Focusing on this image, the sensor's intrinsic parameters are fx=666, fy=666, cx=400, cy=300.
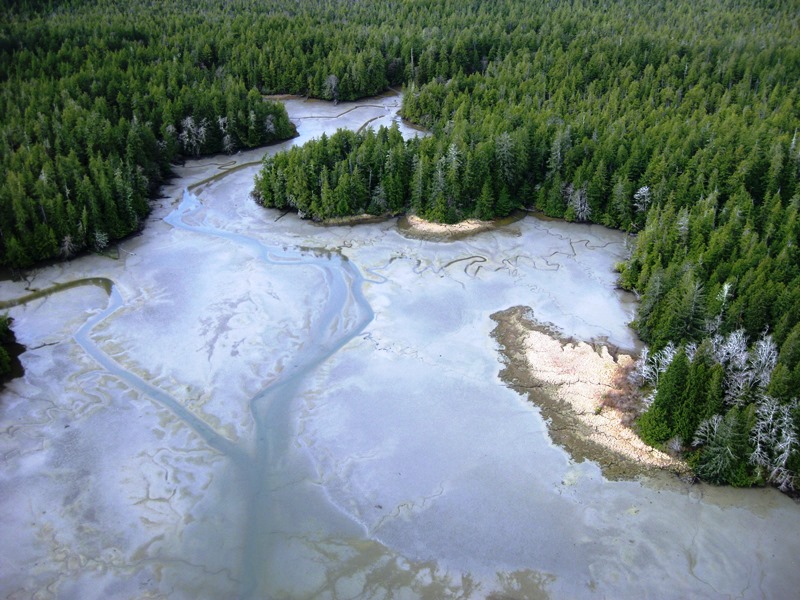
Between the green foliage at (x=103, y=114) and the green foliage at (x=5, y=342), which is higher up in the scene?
the green foliage at (x=103, y=114)

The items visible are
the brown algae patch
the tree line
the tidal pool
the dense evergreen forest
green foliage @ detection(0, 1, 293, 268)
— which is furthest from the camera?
green foliage @ detection(0, 1, 293, 268)

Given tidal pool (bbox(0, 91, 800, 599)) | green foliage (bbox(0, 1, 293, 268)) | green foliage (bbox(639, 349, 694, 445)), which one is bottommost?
tidal pool (bbox(0, 91, 800, 599))

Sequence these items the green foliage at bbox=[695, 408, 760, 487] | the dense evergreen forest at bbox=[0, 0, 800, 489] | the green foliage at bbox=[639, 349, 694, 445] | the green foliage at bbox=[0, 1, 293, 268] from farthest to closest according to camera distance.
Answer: the green foliage at bbox=[0, 1, 293, 268] < the dense evergreen forest at bbox=[0, 0, 800, 489] < the green foliage at bbox=[639, 349, 694, 445] < the green foliage at bbox=[695, 408, 760, 487]

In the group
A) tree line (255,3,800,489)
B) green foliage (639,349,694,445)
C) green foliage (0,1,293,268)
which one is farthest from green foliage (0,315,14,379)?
green foliage (639,349,694,445)

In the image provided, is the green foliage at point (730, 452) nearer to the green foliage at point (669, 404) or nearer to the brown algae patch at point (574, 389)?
the brown algae patch at point (574, 389)

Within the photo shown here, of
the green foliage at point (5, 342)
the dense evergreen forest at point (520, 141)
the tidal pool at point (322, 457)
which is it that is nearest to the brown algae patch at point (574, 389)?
the tidal pool at point (322, 457)

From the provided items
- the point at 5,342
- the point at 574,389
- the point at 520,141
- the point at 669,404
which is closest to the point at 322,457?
the point at 574,389

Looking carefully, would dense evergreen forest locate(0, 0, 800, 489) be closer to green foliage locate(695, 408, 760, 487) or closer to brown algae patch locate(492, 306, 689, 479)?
green foliage locate(695, 408, 760, 487)
